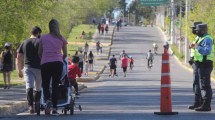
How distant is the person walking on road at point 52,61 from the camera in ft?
47.1

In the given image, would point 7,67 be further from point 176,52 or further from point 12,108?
point 176,52

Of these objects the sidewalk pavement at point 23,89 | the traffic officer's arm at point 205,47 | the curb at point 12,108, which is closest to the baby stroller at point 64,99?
the curb at point 12,108

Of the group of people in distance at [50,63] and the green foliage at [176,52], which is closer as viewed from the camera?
the group of people in distance at [50,63]

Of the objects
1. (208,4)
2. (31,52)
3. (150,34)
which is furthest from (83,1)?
(31,52)

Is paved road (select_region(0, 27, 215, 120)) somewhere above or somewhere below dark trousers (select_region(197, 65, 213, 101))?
below

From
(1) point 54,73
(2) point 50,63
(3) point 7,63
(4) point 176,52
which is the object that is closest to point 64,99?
(1) point 54,73

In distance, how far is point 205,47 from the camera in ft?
50.0

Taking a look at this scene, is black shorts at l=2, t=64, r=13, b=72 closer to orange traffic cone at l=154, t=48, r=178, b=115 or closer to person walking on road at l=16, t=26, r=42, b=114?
person walking on road at l=16, t=26, r=42, b=114

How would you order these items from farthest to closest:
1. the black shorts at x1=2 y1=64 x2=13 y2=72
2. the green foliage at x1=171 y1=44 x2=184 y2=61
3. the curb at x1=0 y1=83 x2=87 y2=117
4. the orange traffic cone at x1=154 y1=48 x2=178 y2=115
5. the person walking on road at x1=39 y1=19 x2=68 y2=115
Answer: the green foliage at x1=171 y1=44 x2=184 y2=61, the black shorts at x1=2 y1=64 x2=13 y2=72, the curb at x1=0 y1=83 x2=87 y2=117, the person walking on road at x1=39 y1=19 x2=68 y2=115, the orange traffic cone at x1=154 y1=48 x2=178 y2=115

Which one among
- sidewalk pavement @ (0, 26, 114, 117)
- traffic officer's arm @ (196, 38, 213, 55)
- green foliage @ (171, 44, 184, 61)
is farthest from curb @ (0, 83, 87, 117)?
green foliage @ (171, 44, 184, 61)

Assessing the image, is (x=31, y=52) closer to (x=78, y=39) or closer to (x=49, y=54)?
(x=49, y=54)

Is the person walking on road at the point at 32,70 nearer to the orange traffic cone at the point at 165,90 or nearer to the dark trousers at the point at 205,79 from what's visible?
the orange traffic cone at the point at 165,90

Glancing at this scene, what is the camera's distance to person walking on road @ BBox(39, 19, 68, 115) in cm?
1437

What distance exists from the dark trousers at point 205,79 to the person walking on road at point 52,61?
314 centimetres
